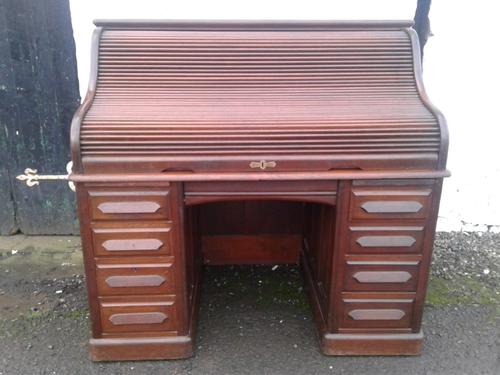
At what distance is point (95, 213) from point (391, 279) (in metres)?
1.41

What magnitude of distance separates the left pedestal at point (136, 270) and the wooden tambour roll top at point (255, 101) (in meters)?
0.15

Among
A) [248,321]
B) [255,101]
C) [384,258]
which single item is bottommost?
[248,321]

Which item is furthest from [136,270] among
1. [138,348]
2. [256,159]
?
[256,159]

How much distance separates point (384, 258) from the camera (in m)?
2.19

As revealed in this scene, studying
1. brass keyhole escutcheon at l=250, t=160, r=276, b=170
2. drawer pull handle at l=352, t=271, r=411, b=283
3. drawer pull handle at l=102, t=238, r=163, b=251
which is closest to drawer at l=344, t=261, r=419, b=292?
drawer pull handle at l=352, t=271, r=411, b=283

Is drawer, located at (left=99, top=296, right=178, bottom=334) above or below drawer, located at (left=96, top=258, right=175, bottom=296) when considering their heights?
below

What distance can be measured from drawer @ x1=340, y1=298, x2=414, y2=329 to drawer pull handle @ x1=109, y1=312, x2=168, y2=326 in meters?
0.90

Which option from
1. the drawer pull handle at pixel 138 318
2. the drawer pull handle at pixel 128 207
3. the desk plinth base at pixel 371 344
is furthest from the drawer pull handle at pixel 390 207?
the drawer pull handle at pixel 138 318

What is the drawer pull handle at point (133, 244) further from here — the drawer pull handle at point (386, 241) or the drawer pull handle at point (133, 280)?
the drawer pull handle at point (386, 241)

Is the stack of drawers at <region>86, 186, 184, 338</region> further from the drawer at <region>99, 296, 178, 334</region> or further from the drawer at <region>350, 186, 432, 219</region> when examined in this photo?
the drawer at <region>350, 186, 432, 219</region>

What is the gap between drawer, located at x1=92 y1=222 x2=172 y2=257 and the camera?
2078mm

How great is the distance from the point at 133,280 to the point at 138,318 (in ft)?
0.70

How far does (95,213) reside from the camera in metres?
2.04

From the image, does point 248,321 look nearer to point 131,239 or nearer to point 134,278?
point 134,278
